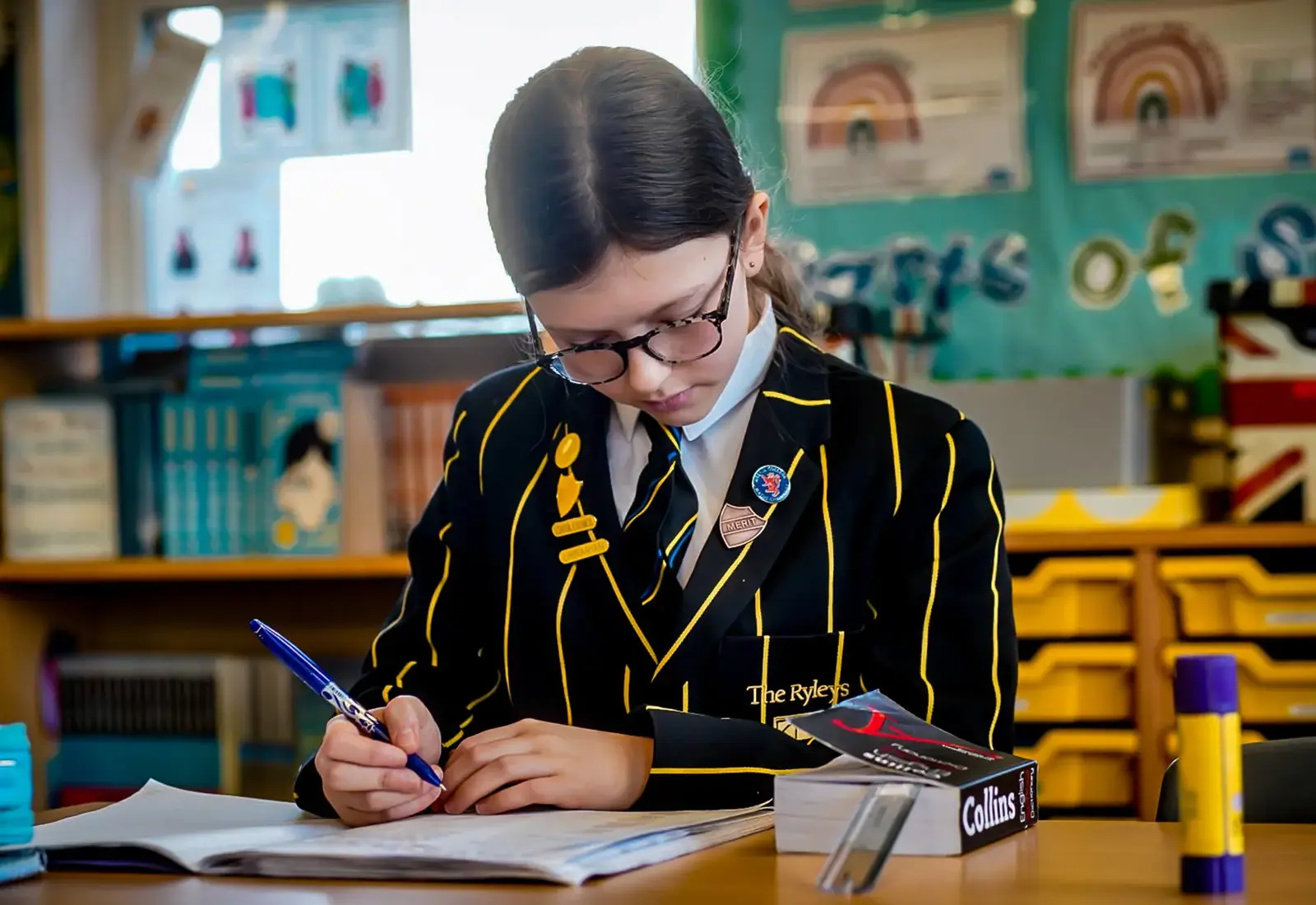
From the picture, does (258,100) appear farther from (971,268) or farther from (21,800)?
(21,800)

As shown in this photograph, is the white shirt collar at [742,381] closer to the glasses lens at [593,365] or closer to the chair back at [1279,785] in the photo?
the glasses lens at [593,365]

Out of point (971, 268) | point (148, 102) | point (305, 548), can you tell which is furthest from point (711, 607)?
point (148, 102)

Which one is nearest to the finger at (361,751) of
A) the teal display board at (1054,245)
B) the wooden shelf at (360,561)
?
the wooden shelf at (360,561)

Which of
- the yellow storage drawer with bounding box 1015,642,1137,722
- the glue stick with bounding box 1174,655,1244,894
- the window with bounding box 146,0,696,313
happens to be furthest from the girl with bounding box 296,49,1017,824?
the window with bounding box 146,0,696,313

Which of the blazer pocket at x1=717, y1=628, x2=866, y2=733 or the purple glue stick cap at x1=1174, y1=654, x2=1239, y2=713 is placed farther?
the blazer pocket at x1=717, y1=628, x2=866, y2=733

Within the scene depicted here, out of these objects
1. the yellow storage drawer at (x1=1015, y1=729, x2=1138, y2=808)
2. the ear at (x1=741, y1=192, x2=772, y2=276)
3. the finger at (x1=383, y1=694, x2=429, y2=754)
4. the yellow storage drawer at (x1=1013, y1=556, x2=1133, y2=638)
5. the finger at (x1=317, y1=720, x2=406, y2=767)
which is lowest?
the yellow storage drawer at (x1=1015, y1=729, x2=1138, y2=808)

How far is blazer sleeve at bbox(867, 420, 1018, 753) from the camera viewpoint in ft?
3.73

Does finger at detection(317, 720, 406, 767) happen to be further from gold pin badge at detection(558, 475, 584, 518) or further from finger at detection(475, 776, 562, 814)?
gold pin badge at detection(558, 475, 584, 518)

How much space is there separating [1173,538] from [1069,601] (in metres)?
0.17

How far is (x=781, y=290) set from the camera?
137 cm

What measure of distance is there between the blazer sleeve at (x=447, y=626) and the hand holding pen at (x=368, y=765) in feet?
0.69

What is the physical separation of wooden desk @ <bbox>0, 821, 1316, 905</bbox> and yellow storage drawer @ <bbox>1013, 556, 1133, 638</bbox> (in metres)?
1.30

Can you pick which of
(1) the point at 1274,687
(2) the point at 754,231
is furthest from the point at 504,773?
(1) the point at 1274,687

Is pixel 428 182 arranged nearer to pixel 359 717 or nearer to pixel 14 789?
pixel 359 717
